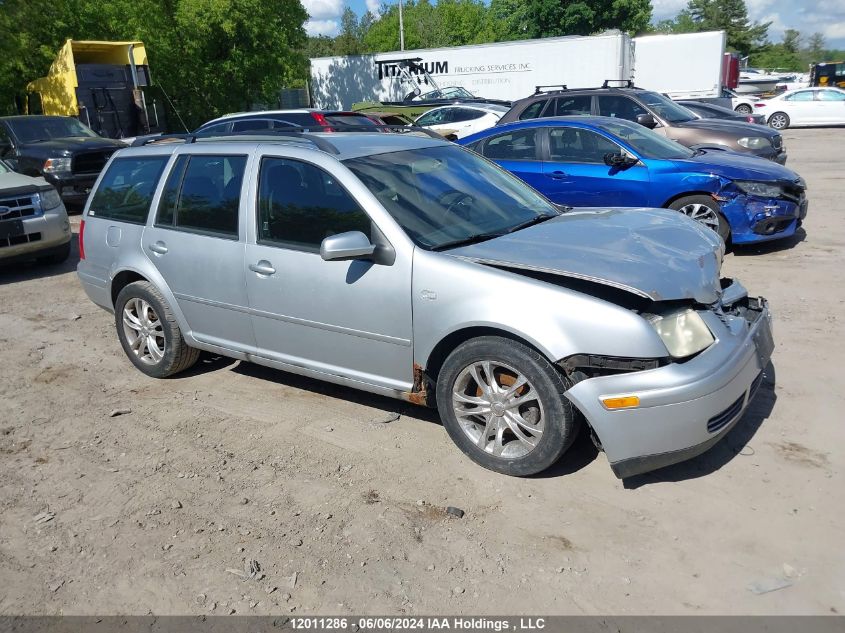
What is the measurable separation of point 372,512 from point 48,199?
7216mm

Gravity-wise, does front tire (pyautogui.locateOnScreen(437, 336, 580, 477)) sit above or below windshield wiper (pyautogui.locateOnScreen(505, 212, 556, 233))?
below

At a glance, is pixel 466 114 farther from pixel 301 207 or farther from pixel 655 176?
pixel 301 207

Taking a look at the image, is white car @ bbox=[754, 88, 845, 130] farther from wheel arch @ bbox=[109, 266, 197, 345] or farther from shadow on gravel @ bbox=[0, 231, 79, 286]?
wheel arch @ bbox=[109, 266, 197, 345]

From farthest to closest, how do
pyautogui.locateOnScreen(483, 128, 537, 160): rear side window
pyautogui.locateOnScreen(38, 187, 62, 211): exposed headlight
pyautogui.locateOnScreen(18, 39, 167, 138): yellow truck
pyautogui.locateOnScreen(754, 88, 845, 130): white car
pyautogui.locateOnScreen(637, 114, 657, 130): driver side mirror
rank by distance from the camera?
1. pyautogui.locateOnScreen(754, 88, 845, 130): white car
2. pyautogui.locateOnScreen(18, 39, 167, 138): yellow truck
3. pyautogui.locateOnScreen(637, 114, 657, 130): driver side mirror
4. pyautogui.locateOnScreen(38, 187, 62, 211): exposed headlight
5. pyautogui.locateOnScreen(483, 128, 537, 160): rear side window

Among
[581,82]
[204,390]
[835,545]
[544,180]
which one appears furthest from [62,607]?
[581,82]

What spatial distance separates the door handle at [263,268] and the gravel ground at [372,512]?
0.97 m

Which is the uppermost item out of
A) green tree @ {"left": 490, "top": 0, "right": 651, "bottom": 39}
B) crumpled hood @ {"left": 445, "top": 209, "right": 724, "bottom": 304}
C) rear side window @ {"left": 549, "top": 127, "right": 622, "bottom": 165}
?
green tree @ {"left": 490, "top": 0, "right": 651, "bottom": 39}

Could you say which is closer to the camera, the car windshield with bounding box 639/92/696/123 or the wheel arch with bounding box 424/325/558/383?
the wheel arch with bounding box 424/325/558/383

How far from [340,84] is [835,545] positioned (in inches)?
1104

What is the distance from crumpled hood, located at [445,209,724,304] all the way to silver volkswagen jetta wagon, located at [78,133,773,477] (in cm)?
2

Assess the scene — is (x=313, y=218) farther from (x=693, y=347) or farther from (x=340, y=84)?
(x=340, y=84)

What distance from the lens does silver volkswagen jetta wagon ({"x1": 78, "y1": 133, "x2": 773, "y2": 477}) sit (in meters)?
3.38

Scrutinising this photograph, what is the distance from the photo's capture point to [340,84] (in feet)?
94.3

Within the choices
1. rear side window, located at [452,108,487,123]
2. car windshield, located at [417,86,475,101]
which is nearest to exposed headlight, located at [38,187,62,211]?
rear side window, located at [452,108,487,123]
